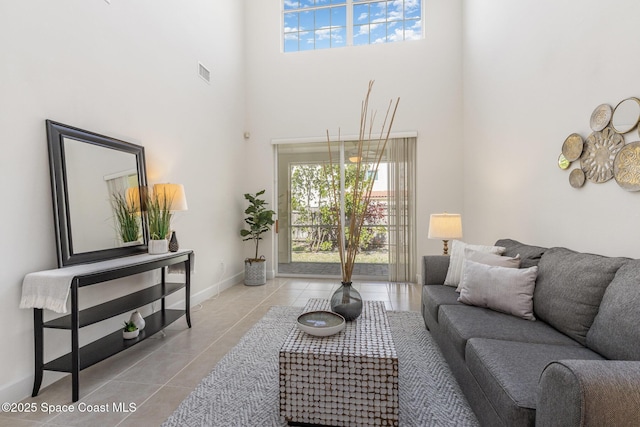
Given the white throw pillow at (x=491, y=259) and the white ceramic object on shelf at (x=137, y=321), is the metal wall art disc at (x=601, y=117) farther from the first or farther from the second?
the white ceramic object on shelf at (x=137, y=321)

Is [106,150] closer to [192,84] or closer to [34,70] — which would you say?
[34,70]

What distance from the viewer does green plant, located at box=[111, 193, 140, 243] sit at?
2.57 metres

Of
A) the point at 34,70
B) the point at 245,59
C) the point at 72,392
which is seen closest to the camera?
the point at 72,392

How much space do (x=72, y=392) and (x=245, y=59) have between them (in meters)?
5.04

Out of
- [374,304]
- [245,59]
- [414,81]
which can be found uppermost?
[245,59]

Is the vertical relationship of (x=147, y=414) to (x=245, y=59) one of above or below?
below

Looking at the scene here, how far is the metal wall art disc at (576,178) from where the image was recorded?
2111mm

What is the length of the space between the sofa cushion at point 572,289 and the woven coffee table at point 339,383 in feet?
3.32

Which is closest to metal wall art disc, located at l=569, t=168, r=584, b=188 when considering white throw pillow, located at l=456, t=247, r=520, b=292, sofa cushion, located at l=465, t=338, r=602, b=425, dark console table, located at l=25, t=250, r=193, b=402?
white throw pillow, located at l=456, t=247, r=520, b=292

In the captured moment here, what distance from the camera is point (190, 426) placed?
1603mm

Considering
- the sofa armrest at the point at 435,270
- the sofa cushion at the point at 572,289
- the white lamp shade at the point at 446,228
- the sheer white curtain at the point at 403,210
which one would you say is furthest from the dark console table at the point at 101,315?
the sheer white curtain at the point at 403,210

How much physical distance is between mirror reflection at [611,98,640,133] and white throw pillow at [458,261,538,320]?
96 centimetres

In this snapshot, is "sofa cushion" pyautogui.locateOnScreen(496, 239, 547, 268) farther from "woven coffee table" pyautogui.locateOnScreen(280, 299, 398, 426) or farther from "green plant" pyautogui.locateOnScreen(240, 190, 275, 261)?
"green plant" pyautogui.locateOnScreen(240, 190, 275, 261)

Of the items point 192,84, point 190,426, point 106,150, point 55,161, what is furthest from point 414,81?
point 190,426
